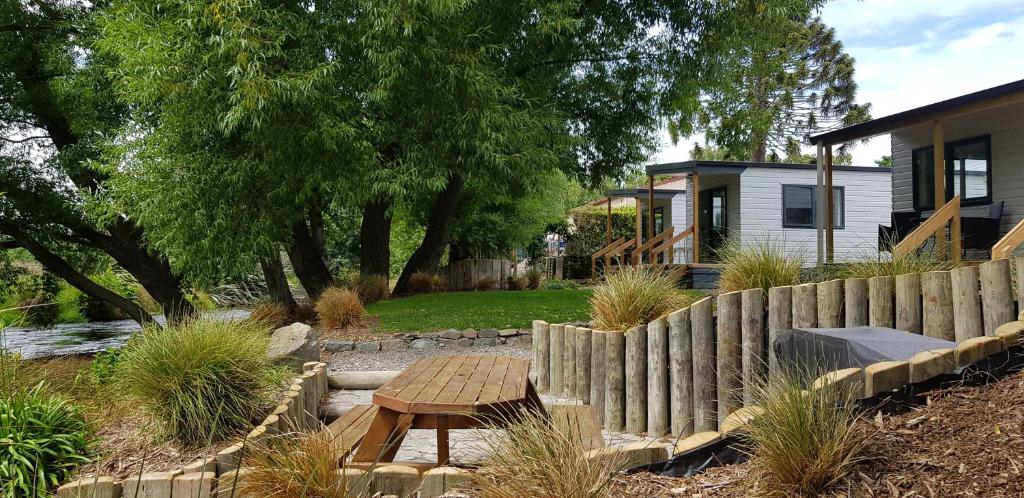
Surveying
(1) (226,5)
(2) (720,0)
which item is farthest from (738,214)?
(1) (226,5)

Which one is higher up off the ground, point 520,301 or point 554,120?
point 554,120

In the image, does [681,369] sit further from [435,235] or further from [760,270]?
[435,235]

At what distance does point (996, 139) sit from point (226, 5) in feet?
39.1

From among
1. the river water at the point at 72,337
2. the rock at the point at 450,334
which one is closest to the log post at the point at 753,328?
the rock at the point at 450,334

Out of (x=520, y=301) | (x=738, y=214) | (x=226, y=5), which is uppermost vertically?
(x=226, y=5)

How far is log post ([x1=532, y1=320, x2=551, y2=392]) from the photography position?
6312mm

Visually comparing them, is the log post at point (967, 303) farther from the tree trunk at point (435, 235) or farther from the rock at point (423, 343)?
the tree trunk at point (435, 235)

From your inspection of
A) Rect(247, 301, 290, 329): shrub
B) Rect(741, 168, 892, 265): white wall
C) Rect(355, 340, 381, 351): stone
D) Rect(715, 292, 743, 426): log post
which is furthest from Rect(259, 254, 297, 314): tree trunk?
Rect(741, 168, 892, 265): white wall

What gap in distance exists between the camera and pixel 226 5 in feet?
28.1

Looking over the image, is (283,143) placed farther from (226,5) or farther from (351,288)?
(351,288)

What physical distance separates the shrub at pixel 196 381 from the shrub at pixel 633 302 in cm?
287

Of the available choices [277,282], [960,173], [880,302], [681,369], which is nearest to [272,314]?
[277,282]

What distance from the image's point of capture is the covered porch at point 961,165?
9.48 metres

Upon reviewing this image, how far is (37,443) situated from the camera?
3.38 m
